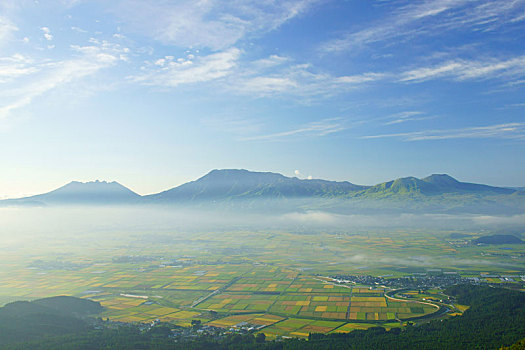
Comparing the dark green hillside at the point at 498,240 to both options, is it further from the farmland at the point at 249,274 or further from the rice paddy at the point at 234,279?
the rice paddy at the point at 234,279

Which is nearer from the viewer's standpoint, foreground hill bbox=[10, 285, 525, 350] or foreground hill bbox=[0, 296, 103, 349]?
foreground hill bbox=[10, 285, 525, 350]

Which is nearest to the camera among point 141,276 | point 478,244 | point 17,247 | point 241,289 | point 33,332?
point 33,332

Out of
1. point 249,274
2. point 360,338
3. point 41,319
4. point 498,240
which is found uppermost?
point 41,319

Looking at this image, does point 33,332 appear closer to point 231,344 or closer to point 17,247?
point 231,344

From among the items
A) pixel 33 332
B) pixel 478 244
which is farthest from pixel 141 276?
pixel 478 244

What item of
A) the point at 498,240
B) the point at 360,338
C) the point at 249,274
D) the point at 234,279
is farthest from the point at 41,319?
the point at 498,240

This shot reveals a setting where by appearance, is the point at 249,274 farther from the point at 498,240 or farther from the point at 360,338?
the point at 498,240

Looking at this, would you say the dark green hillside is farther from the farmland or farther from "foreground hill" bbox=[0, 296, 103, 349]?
"foreground hill" bbox=[0, 296, 103, 349]

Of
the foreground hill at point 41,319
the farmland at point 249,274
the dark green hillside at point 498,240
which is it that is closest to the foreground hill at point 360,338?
the foreground hill at point 41,319

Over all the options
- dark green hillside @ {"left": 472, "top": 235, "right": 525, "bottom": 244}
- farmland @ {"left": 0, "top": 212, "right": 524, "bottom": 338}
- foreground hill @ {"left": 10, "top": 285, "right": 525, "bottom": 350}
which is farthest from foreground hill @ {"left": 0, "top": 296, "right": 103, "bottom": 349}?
dark green hillside @ {"left": 472, "top": 235, "right": 525, "bottom": 244}

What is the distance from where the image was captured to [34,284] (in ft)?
294

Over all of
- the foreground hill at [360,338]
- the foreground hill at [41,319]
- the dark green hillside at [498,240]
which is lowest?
the dark green hillside at [498,240]

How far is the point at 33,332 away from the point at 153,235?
15031 centimetres

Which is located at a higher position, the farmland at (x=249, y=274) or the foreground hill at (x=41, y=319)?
the foreground hill at (x=41, y=319)
